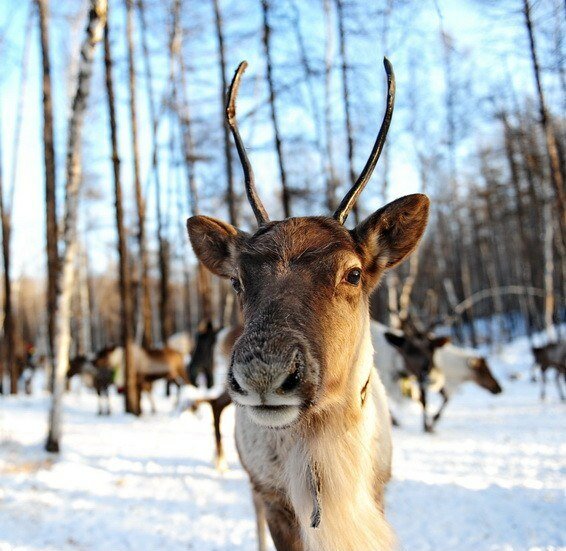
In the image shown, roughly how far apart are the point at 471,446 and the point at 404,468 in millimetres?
1903

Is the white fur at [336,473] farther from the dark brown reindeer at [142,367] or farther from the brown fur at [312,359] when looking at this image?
the dark brown reindeer at [142,367]

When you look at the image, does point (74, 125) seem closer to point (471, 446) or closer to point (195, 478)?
point (195, 478)

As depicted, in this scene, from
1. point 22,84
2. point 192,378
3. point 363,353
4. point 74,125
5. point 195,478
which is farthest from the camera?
point 22,84

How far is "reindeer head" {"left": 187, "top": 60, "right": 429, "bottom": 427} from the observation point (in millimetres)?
1855

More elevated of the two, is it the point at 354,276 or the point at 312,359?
the point at 354,276

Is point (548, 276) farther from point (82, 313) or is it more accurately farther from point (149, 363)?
point (82, 313)

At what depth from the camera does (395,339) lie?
32.2 ft

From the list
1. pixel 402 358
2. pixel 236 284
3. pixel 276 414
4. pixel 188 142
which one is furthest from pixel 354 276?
pixel 188 142

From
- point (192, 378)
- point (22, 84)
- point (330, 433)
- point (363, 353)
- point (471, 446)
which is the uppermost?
point (22, 84)

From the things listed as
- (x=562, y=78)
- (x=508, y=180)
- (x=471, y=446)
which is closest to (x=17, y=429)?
(x=471, y=446)

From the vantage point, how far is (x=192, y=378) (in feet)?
35.6

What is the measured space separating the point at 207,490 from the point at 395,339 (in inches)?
197

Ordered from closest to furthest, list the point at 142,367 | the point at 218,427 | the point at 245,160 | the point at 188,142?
the point at 245,160 → the point at 218,427 → the point at 142,367 → the point at 188,142

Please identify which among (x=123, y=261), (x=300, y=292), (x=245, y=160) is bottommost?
(x=300, y=292)
